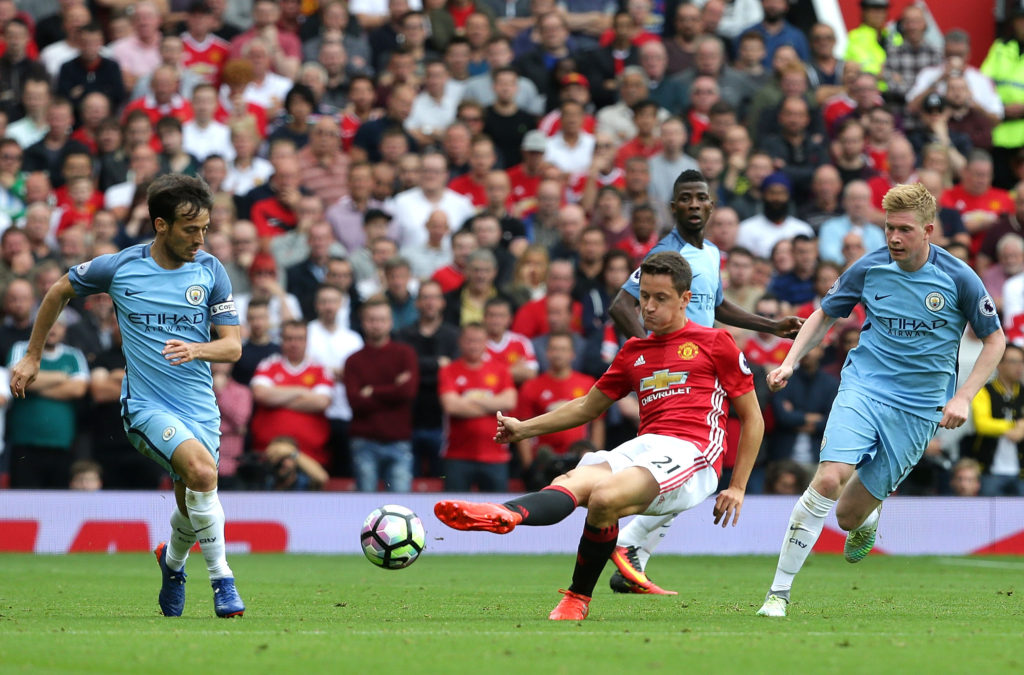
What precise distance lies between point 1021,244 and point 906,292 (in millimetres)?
8820

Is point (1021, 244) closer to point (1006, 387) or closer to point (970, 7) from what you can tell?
point (1006, 387)

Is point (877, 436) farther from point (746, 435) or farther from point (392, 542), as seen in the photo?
point (392, 542)

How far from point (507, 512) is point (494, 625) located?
0.73 m

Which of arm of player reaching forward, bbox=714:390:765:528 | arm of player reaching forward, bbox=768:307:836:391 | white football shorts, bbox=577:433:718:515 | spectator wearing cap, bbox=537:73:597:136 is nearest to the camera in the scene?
white football shorts, bbox=577:433:718:515

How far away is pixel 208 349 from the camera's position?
798cm

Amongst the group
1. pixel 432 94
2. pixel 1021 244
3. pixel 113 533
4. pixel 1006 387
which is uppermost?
pixel 432 94

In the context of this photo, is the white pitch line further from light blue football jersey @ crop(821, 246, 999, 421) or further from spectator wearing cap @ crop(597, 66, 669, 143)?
spectator wearing cap @ crop(597, 66, 669, 143)

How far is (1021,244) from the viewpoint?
16.7 m

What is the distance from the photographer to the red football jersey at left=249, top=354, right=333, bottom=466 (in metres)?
15.2

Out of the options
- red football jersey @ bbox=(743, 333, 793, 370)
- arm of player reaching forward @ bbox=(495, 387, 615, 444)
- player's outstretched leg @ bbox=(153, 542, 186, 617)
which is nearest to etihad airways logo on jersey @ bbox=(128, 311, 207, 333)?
player's outstretched leg @ bbox=(153, 542, 186, 617)

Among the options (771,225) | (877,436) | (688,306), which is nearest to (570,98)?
(771,225)

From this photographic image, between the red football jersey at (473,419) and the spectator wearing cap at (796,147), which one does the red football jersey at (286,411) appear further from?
the spectator wearing cap at (796,147)

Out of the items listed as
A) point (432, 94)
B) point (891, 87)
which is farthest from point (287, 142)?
point (891, 87)

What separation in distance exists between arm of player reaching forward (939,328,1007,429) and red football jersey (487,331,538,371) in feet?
24.3
